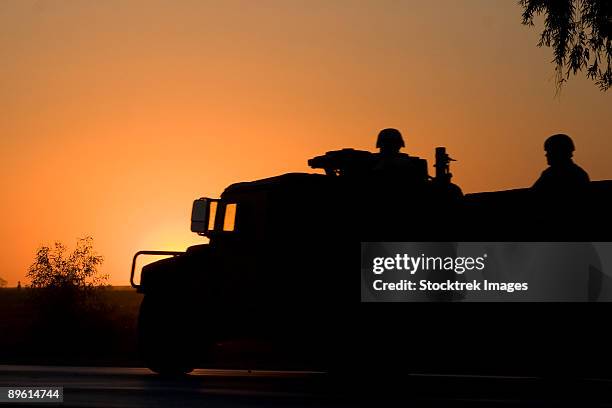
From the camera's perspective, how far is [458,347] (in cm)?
1416

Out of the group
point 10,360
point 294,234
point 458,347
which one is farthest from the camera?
point 10,360

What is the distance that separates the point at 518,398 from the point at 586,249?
1.56 metres

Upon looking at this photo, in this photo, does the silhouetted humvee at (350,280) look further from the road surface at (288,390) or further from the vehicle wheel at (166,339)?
the road surface at (288,390)

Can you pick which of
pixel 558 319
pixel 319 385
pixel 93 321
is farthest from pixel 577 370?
pixel 93 321

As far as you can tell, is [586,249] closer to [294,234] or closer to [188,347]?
[294,234]

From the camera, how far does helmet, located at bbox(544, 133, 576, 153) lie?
14391 millimetres

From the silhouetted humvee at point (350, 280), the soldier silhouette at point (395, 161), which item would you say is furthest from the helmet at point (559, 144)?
the soldier silhouette at point (395, 161)

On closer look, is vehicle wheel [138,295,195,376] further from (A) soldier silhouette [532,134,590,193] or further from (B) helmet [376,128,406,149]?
(A) soldier silhouette [532,134,590,193]

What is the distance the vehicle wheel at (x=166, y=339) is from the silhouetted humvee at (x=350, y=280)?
0.02 metres

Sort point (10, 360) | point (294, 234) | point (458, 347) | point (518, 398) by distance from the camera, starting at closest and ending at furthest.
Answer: point (518, 398), point (458, 347), point (294, 234), point (10, 360)

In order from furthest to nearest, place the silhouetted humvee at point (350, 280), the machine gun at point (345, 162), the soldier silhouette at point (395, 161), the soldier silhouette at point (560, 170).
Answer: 1. the machine gun at point (345, 162)
2. the soldier silhouette at point (395, 161)
3. the soldier silhouette at point (560, 170)
4. the silhouetted humvee at point (350, 280)

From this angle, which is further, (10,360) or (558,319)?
(10,360)

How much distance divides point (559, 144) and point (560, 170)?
1.29 ft

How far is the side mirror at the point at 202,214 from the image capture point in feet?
51.5
